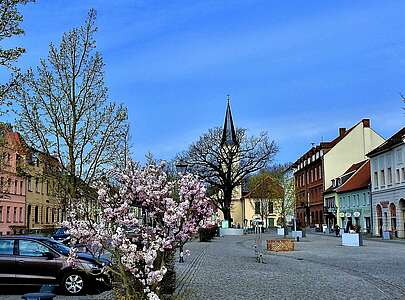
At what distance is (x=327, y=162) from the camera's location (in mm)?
91688

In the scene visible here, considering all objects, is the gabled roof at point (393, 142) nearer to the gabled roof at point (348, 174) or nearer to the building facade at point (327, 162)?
the gabled roof at point (348, 174)

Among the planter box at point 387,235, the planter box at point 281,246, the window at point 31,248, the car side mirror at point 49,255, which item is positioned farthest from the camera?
the planter box at point 387,235

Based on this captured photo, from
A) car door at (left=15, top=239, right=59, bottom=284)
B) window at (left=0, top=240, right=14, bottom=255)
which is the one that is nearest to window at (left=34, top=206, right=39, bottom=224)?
window at (left=0, top=240, right=14, bottom=255)

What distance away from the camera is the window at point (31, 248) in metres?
15.4

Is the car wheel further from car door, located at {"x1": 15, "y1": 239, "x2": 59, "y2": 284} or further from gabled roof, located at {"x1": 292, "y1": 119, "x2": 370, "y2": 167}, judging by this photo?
gabled roof, located at {"x1": 292, "y1": 119, "x2": 370, "y2": 167}

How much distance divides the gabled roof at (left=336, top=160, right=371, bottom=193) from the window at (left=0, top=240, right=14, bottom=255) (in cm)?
6179

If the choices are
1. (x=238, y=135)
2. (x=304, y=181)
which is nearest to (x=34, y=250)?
(x=238, y=135)

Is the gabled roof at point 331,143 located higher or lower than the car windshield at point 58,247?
higher

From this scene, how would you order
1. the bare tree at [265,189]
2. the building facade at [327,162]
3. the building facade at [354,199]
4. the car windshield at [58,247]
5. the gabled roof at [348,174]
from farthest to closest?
1. the building facade at [327,162]
2. the gabled roof at [348,174]
3. the bare tree at [265,189]
4. the building facade at [354,199]
5. the car windshield at [58,247]

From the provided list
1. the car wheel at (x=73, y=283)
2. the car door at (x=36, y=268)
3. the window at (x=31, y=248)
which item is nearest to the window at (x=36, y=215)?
the window at (x=31, y=248)

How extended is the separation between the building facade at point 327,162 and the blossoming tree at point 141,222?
8032 centimetres

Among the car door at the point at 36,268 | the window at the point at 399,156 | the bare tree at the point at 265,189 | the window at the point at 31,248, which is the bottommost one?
the car door at the point at 36,268

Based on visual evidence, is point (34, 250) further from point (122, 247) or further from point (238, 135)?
point (238, 135)

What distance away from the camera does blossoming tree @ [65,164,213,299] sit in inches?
370
